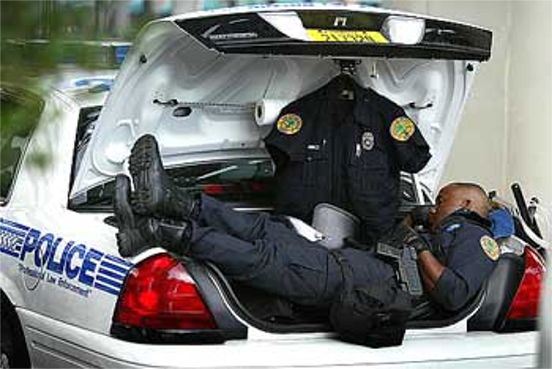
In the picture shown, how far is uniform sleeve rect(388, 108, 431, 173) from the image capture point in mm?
4258

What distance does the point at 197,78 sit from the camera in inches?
159

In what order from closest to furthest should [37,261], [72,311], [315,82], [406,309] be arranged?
[406,309], [72,311], [37,261], [315,82]

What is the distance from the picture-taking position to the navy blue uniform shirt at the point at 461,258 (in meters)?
3.49

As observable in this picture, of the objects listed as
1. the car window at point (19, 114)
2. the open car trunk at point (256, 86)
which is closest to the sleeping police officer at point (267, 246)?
the open car trunk at point (256, 86)

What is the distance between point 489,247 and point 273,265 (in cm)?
82

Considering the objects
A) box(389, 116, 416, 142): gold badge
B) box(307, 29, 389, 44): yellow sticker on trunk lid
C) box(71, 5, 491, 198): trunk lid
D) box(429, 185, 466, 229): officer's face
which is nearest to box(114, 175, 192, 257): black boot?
box(71, 5, 491, 198): trunk lid

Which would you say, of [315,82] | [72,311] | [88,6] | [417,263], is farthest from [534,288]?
[88,6]

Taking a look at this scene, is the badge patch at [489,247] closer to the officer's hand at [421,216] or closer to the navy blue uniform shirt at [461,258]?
the navy blue uniform shirt at [461,258]

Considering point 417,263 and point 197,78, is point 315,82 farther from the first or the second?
point 417,263

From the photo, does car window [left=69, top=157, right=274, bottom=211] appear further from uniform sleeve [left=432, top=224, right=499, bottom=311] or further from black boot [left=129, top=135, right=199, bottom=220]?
uniform sleeve [left=432, top=224, right=499, bottom=311]

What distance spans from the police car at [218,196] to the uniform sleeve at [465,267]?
53 mm

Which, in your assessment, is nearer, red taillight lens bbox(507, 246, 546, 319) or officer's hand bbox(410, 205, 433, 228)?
red taillight lens bbox(507, 246, 546, 319)

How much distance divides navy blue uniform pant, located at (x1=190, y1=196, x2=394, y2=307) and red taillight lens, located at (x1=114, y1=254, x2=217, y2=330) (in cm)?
10

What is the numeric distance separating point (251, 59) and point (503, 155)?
3.75m
